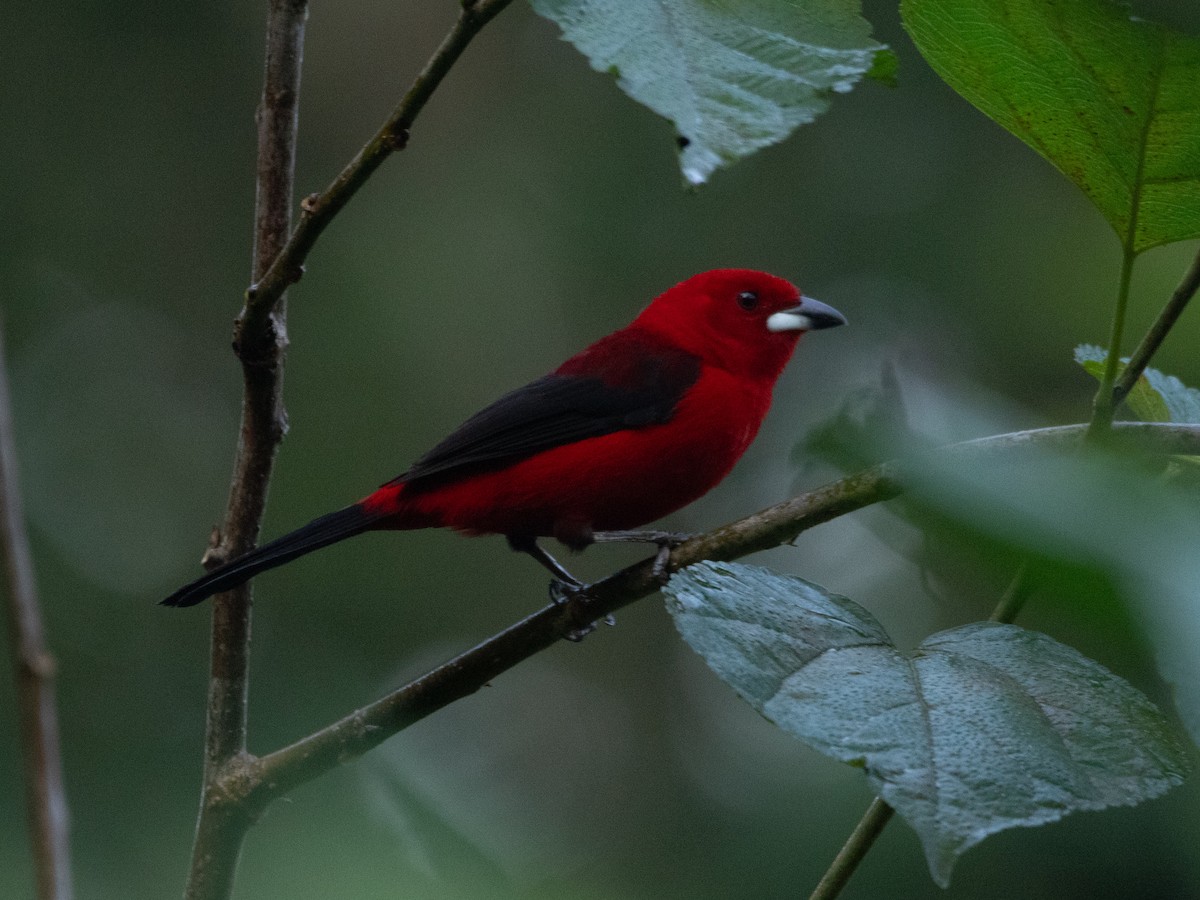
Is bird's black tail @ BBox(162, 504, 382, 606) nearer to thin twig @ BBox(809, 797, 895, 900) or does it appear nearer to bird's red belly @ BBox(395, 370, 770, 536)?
bird's red belly @ BBox(395, 370, 770, 536)

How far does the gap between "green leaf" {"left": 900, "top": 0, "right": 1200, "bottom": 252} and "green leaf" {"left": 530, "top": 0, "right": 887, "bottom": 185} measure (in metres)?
0.23

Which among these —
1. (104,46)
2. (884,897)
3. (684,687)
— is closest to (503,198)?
(104,46)

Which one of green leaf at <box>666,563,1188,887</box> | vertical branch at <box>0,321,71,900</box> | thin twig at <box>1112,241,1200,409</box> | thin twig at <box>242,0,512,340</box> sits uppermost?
thin twig at <box>242,0,512,340</box>

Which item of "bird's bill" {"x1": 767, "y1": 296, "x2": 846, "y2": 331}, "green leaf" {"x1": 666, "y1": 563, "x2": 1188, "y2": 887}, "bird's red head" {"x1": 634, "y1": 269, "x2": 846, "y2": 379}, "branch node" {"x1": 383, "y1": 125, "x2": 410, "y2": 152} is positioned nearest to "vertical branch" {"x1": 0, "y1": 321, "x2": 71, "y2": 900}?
"green leaf" {"x1": 666, "y1": 563, "x2": 1188, "y2": 887}

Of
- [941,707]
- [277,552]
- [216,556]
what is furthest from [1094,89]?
[277,552]

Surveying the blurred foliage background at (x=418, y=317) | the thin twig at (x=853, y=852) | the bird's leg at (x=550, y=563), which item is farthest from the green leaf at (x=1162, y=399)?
the blurred foliage background at (x=418, y=317)

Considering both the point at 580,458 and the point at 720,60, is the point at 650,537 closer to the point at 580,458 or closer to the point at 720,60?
the point at 580,458

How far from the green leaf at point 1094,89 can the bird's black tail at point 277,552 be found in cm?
132

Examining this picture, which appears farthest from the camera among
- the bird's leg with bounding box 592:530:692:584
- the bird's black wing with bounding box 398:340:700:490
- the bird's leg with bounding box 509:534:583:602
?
the bird's black wing with bounding box 398:340:700:490

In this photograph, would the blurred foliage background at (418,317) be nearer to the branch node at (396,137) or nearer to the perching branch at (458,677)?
the perching branch at (458,677)

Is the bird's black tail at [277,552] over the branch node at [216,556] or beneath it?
beneath

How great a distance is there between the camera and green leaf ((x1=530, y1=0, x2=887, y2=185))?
104 centimetres

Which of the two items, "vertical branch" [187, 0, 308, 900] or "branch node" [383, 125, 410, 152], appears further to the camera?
"vertical branch" [187, 0, 308, 900]

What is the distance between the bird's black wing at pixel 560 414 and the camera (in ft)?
12.2
